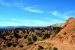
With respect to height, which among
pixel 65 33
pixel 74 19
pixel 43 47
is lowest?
pixel 43 47

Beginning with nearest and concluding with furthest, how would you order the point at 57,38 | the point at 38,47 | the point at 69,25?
1. the point at 38,47
2. the point at 57,38
3. the point at 69,25

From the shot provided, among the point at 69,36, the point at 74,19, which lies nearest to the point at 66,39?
the point at 69,36

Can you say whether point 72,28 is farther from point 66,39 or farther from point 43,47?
point 43,47

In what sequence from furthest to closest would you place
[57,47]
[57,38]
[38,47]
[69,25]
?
[69,25]
[57,38]
[38,47]
[57,47]

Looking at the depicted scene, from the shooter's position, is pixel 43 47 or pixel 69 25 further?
pixel 69 25

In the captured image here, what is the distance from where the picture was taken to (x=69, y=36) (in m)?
41.3

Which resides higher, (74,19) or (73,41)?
(74,19)

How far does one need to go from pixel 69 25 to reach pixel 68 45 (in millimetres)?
10041

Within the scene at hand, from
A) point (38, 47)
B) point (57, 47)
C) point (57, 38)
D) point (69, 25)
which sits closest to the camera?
point (57, 47)

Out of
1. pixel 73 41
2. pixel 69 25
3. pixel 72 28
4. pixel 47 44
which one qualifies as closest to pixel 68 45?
pixel 73 41

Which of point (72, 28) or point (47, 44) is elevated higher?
point (72, 28)

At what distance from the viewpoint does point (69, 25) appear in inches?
1844

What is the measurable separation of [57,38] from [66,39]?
270 cm

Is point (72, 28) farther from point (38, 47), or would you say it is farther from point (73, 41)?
point (38, 47)
